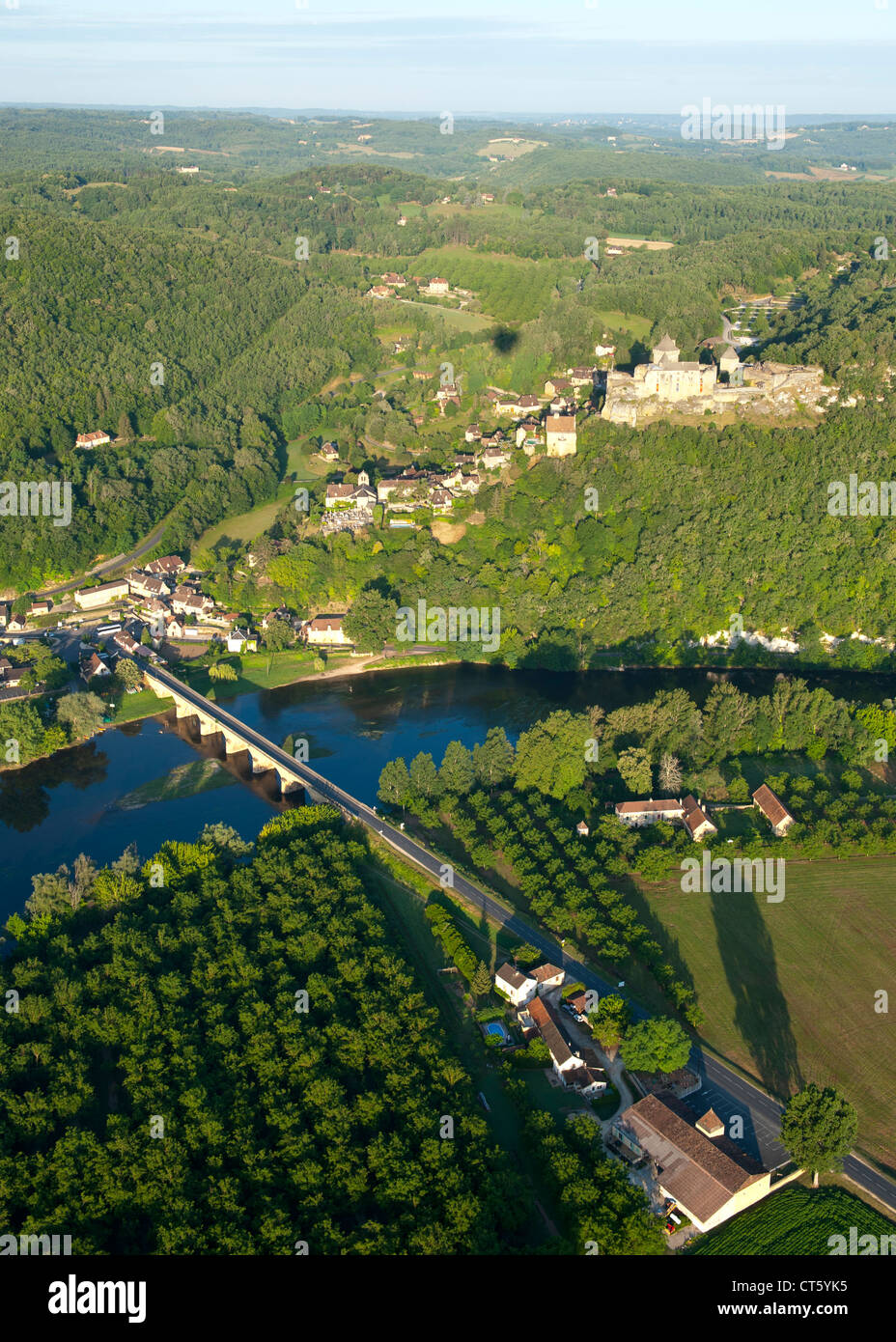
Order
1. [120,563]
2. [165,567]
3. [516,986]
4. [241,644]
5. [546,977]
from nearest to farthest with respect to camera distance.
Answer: [516,986] → [546,977] → [241,644] → [165,567] → [120,563]

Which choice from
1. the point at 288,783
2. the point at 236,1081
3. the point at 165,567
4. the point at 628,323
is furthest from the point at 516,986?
the point at 628,323

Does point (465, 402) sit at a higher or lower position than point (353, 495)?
higher

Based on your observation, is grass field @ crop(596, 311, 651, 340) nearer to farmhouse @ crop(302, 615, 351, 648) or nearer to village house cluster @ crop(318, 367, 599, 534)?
village house cluster @ crop(318, 367, 599, 534)

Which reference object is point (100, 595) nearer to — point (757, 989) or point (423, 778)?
point (423, 778)

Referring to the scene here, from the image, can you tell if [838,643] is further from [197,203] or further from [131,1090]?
[197,203]

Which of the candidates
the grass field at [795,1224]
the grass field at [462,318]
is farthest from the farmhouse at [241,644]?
the grass field at [462,318]

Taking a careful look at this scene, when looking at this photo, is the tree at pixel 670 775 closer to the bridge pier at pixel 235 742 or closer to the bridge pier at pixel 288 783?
the bridge pier at pixel 235 742

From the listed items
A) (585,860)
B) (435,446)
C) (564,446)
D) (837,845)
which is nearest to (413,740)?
(585,860)

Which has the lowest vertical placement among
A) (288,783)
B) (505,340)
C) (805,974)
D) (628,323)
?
(805,974)

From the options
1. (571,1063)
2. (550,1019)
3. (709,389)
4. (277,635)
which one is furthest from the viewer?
(709,389)
